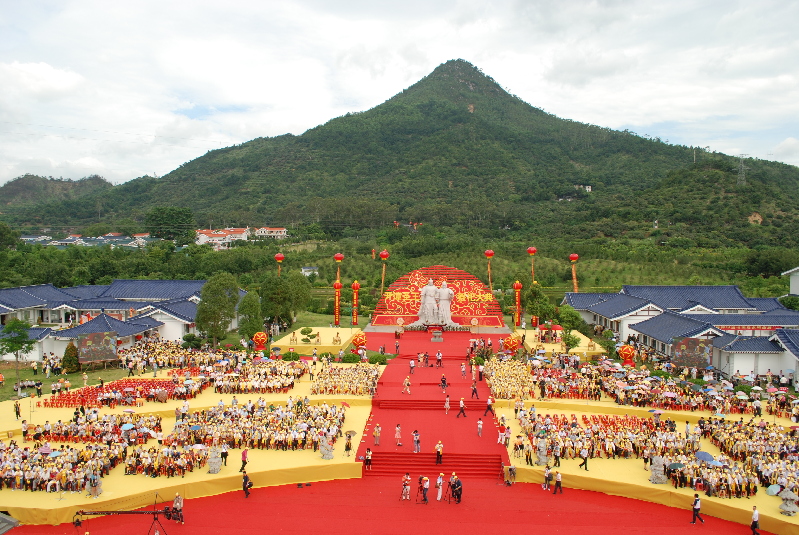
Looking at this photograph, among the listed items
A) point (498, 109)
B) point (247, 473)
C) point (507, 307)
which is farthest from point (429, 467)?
point (498, 109)

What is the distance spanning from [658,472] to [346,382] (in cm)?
1182

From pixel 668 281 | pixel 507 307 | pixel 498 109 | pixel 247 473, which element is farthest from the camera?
pixel 498 109

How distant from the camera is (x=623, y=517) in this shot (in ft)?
50.4

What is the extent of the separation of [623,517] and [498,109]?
123 meters

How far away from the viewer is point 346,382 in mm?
23766

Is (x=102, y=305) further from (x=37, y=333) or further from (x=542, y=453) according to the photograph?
(x=542, y=453)

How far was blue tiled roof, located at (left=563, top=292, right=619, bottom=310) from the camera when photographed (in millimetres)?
39344

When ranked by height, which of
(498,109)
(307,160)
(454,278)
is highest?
(498,109)

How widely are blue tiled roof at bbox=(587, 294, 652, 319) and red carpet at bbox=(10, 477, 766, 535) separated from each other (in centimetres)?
1902

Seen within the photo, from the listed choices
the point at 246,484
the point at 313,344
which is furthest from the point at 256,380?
the point at 246,484

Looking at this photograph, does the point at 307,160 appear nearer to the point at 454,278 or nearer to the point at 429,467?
the point at 454,278

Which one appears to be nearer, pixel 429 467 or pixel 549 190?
pixel 429 467

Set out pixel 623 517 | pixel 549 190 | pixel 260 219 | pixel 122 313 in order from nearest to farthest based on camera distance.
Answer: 1. pixel 623 517
2. pixel 122 313
3. pixel 260 219
4. pixel 549 190

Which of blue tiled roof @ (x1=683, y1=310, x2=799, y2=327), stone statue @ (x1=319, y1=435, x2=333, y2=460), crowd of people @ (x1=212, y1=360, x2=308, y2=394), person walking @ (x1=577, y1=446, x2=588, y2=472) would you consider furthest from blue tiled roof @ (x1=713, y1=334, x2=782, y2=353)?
crowd of people @ (x1=212, y1=360, x2=308, y2=394)
